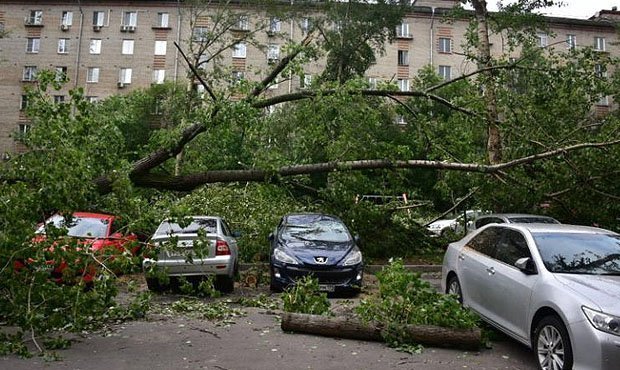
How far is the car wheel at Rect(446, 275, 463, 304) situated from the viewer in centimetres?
724

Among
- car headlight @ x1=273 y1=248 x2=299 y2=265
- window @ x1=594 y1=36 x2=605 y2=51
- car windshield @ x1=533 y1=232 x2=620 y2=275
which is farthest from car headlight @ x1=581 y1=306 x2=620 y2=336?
window @ x1=594 y1=36 x2=605 y2=51

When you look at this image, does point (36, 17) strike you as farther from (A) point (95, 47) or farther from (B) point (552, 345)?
(B) point (552, 345)

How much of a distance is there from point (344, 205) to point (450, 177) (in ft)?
10.9

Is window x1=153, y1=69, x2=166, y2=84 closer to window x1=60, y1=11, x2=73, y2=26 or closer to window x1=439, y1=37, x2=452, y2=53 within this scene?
window x1=60, y1=11, x2=73, y2=26

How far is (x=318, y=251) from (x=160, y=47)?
117 feet

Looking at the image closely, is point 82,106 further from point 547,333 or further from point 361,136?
point 361,136

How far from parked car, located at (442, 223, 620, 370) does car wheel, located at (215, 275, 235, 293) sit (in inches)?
170

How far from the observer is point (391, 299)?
263 inches

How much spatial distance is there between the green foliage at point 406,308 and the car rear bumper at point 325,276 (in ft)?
7.90

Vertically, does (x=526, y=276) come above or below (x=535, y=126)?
below

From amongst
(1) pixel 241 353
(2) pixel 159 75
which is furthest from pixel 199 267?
(2) pixel 159 75

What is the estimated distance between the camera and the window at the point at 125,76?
135ft

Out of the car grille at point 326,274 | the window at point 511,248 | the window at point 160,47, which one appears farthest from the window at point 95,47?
the window at point 511,248

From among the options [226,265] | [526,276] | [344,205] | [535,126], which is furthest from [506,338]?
[535,126]
